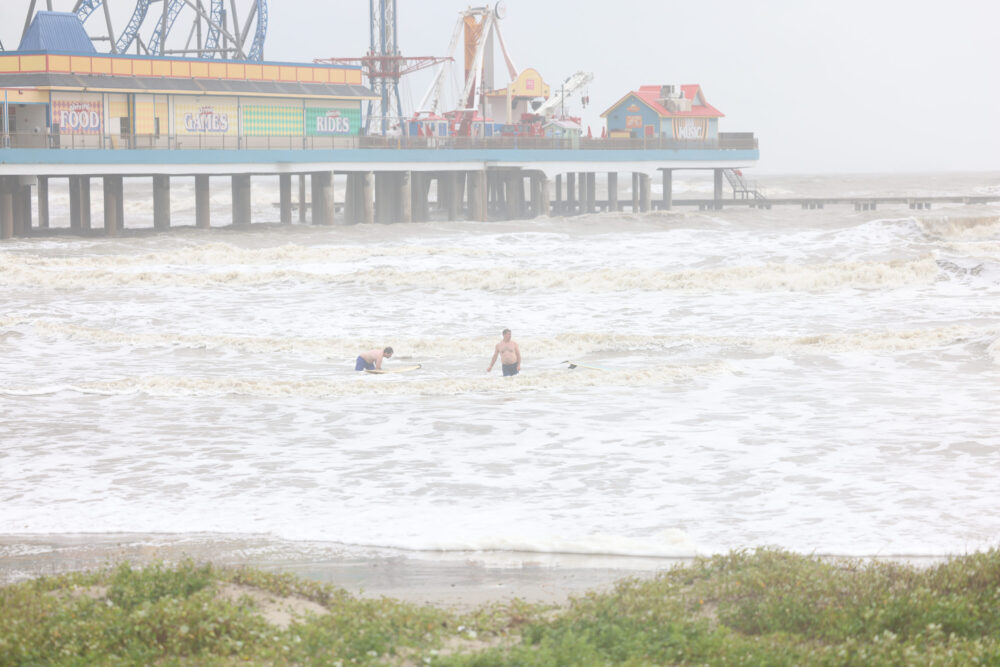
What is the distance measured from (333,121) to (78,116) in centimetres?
1218

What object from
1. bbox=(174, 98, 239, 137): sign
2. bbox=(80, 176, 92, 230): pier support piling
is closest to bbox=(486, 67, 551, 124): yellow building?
bbox=(174, 98, 239, 137): sign

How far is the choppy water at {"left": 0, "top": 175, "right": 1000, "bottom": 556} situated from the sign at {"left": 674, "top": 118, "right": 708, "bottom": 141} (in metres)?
27.6

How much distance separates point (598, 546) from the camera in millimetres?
9805

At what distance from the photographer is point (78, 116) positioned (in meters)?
42.4

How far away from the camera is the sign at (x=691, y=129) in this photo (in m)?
64.6

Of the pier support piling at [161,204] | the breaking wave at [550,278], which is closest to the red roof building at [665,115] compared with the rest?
the pier support piling at [161,204]

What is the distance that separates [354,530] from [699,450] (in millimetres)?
4888

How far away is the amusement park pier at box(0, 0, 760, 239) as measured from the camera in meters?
42.4

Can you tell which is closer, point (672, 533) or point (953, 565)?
point (953, 565)

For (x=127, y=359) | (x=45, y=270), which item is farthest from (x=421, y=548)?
(x=45, y=270)

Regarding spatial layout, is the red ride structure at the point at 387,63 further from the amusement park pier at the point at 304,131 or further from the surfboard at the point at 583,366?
the surfboard at the point at 583,366

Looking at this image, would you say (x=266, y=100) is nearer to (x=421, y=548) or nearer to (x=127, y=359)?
(x=127, y=359)

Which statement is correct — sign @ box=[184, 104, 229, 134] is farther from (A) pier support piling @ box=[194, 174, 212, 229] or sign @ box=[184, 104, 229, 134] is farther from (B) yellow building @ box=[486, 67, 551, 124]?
(B) yellow building @ box=[486, 67, 551, 124]

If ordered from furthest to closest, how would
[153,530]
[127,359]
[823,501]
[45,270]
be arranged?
[45,270] < [127,359] < [823,501] < [153,530]
